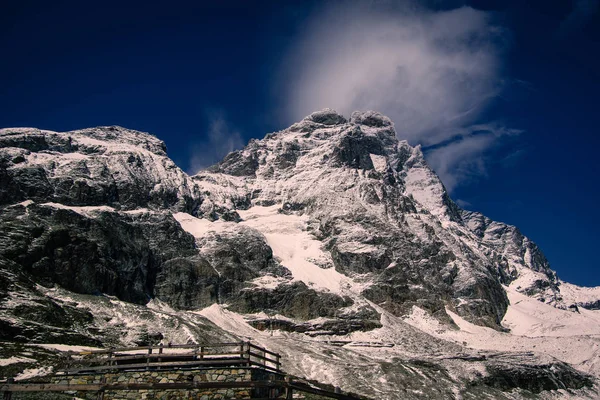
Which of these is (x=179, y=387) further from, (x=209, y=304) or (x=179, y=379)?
(x=209, y=304)

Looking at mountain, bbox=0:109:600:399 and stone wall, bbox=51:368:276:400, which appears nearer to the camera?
stone wall, bbox=51:368:276:400

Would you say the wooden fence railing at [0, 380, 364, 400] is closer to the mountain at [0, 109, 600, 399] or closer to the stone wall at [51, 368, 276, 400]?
the stone wall at [51, 368, 276, 400]

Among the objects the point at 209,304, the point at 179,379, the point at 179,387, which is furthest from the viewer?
the point at 209,304

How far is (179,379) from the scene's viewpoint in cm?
2897

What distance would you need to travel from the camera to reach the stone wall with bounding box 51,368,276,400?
1064 inches

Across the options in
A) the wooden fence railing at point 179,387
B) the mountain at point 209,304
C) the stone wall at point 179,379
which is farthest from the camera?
the mountain at point 209,304

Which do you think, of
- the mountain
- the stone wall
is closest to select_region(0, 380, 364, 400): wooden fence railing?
the stone wall

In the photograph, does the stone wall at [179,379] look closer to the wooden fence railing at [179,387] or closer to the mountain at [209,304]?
the wooden fence railing at [179,387]

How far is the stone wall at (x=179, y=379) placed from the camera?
1064 inches

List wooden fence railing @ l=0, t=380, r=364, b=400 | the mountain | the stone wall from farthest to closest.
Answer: the mountain, the stone wall, wooden fence railing @ l=0, t=380, r=364, b=400

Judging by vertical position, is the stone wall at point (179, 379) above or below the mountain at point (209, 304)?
below

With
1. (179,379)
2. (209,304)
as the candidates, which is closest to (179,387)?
(179,379)

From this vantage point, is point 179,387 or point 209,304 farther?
point 209,304

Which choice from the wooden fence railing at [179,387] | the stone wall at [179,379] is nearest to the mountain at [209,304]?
the stone wall at [179,379]
